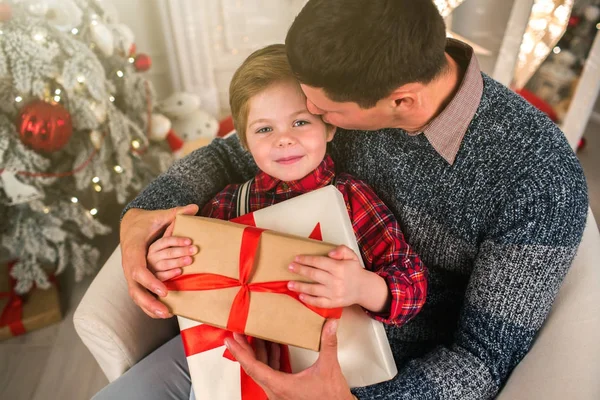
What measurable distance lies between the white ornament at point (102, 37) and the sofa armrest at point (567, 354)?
1.71 metres

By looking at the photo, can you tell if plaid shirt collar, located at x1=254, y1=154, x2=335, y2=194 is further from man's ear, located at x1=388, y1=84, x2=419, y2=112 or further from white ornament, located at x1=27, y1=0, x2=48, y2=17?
white ornament, located at x1=27, y1=0, x2=48, y2=17

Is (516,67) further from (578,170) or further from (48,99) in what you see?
(48,99)

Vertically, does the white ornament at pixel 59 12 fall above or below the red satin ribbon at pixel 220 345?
above

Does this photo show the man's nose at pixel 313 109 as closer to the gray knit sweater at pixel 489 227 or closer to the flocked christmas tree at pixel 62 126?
the gray knit sweater at pixel 489 227

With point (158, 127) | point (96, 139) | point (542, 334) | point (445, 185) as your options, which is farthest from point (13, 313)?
point (542, 334)

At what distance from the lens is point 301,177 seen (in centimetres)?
107

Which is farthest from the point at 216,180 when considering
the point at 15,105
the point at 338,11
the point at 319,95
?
the point at 15,105

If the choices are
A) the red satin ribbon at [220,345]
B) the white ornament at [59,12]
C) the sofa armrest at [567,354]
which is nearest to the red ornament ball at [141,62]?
the white ornament at [59,12]

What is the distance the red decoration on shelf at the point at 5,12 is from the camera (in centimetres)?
150

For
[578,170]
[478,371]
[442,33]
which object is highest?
[442,33]

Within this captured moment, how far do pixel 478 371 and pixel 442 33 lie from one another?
0.64 meters

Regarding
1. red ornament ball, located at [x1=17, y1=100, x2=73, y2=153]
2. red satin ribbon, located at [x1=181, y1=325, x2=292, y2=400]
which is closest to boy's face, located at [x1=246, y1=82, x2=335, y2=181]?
red satin ribbon, located at [x1=181, y1=325, x2=292, y2=400]

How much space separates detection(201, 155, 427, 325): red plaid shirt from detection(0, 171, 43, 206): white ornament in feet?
2.91

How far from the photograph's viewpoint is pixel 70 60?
1637 mm
